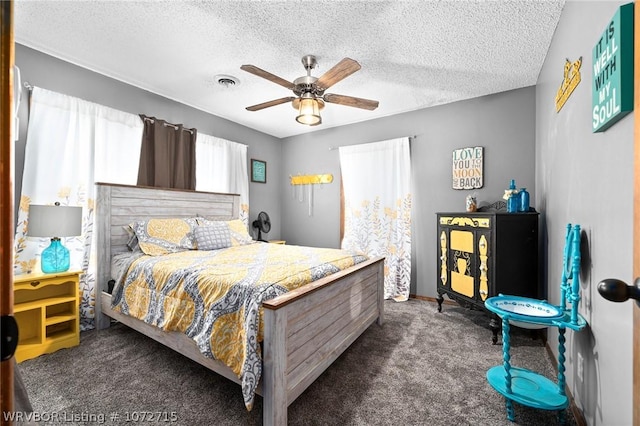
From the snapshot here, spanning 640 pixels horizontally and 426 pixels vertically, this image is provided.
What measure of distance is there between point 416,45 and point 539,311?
7.28ft

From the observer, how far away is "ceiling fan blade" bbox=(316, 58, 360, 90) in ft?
6.38

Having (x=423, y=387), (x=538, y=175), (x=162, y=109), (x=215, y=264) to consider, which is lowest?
(x=423, y=387)

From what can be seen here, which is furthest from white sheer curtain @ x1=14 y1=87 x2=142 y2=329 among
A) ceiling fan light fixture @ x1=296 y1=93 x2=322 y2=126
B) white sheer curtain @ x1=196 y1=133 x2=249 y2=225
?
ceiling fan light fixture @ x1=296 y1=93 x2=322 y2=126

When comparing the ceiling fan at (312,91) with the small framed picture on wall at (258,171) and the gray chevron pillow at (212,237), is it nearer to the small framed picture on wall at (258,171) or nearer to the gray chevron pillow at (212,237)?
the gray chevron pillow at (212,237)

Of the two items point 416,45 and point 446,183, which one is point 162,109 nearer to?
point 416,45

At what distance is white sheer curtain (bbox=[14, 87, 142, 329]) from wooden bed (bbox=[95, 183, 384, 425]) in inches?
6.3

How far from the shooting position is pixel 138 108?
322cm

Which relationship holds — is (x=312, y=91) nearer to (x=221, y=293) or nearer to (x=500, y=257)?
(x=221, y=293)

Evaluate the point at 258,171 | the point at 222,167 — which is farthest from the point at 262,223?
the point at 222,167

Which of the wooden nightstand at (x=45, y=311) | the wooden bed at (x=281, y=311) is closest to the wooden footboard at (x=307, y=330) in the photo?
the wooden bed at (x=281, y=311)

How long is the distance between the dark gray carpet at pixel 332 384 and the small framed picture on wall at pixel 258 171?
2.81 meters

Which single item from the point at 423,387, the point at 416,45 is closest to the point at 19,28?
the point at 416,45

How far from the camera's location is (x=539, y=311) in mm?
1708

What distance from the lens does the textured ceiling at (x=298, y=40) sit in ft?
6.55
